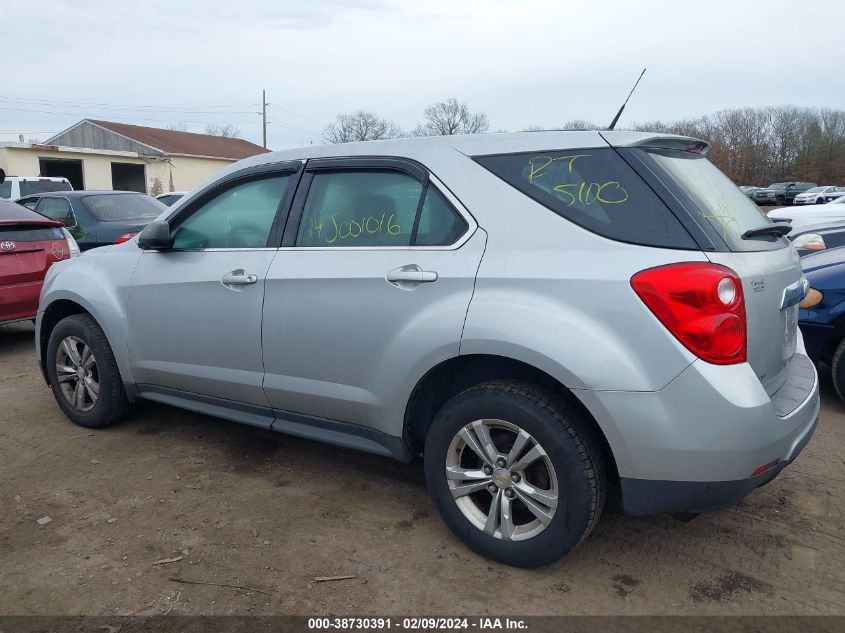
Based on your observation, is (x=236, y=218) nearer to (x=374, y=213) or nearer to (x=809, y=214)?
(x=374, y=213)

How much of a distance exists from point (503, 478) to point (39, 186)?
61.1 ft

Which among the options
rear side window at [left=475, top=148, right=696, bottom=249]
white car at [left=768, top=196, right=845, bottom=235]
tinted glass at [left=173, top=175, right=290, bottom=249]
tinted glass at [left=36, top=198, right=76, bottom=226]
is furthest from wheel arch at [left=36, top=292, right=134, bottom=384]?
white car at [left=768, top=196, right=845, bottom=235]

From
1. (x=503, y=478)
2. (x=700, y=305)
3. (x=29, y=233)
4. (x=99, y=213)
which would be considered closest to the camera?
(x=700, y=305)

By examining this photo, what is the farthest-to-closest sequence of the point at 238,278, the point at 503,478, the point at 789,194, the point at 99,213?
the point at 789,194
the point at 99,213
the point at 238,278
the point at 503,478

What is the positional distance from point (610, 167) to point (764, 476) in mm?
1261

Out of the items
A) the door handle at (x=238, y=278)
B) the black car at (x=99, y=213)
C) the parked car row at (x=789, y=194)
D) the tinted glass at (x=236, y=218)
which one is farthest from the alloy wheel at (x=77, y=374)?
the parked car row at (x=789, y=194)

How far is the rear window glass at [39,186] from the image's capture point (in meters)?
17.3

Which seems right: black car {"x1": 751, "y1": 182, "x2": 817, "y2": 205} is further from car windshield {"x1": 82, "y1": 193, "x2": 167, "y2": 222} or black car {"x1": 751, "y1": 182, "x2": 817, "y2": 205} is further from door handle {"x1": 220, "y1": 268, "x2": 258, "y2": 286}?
door handle {"x1": 220, "y1": 268, "x2": 258, "y2": 286}

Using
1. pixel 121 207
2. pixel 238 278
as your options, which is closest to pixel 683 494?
pixel 238 278

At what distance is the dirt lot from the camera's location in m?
2.49

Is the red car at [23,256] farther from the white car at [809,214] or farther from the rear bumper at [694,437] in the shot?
the white car at [809,214]

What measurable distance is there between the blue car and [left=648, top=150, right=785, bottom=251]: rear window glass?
1.87 metres

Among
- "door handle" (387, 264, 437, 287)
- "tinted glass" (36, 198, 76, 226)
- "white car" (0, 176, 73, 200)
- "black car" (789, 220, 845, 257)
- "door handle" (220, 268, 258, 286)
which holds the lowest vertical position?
"white car" (0, 176, 73, 200)

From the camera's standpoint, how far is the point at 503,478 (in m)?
2.61
